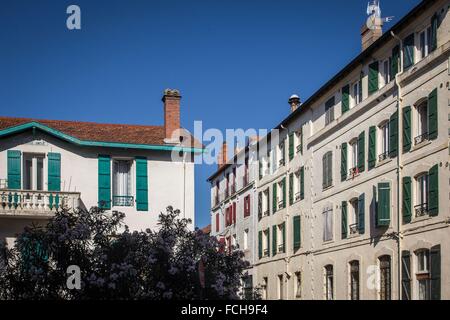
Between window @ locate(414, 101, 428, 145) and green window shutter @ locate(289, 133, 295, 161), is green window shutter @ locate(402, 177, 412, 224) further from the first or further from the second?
green window shutter @ locate(289, 133, 295, 161)

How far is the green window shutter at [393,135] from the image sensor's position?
29.9m

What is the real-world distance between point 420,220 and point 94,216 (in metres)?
11.4

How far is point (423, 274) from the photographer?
27734 mm

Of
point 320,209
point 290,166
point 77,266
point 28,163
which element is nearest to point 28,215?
point 28,163

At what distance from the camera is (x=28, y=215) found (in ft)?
87.8

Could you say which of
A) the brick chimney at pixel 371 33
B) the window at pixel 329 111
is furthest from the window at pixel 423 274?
the brick chimney at pixel 371 33

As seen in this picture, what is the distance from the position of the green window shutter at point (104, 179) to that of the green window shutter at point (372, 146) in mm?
10273

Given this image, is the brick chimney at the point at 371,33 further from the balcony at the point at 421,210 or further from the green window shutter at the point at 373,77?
the balcony at the point at 421,210

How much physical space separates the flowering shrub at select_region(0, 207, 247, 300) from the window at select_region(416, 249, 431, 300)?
7533 mm

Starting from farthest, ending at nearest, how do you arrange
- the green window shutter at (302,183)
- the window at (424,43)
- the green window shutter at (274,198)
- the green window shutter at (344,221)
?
the green window shutter at (274,198) < the green window shutter at (302,183) < the green window shutter at (344,221) < the window at (424,43)

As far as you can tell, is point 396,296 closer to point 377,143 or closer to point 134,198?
point 377,143

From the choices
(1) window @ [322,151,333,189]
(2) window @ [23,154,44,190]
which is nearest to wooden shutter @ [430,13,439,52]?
(1) window @ [322,151,333,189]

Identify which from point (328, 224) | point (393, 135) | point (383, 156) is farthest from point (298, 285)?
point (393, 135)

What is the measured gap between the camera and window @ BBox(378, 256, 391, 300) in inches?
1198
